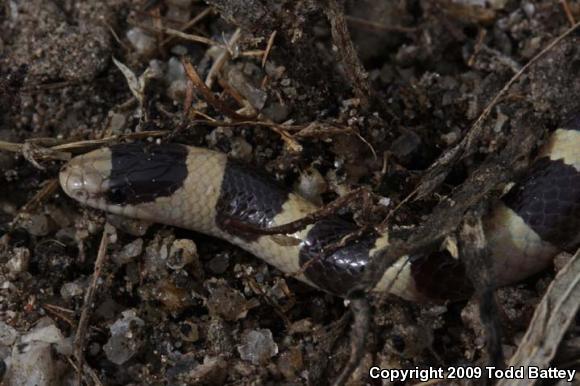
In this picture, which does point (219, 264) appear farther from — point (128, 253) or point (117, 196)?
point (117, 196)

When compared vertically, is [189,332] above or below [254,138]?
below

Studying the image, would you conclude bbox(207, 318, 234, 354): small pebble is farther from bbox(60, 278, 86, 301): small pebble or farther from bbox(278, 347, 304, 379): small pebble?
bbox(60, 278, 86, 301): small pebble

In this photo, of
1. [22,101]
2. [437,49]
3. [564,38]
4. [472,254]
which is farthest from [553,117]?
[22,101]

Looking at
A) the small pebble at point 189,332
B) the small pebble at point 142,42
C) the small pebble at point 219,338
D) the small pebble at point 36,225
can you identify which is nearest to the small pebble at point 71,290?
the small pebble at point 36,225

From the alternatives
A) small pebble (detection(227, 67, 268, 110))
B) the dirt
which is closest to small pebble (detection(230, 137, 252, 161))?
the dirt

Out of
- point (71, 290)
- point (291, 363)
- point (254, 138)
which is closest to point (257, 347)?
point (291, 363)

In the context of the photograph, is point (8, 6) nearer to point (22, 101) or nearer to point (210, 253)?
point (22, 101)

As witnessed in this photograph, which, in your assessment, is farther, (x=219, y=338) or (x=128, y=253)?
(x=128, y=253)

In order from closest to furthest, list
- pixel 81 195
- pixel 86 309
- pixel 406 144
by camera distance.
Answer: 1. pixel 86 309
2. pixel 81 195
3. pixel 406 144
